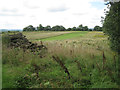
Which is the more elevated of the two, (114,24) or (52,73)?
(114,24)

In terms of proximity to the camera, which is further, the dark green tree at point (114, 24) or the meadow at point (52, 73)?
the dark green tree at point (114, 24)

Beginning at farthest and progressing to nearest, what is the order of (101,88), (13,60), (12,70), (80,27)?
(80,27)
(13,60)
(12,70)
(101,88)

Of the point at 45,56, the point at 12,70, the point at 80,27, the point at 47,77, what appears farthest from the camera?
the point at 80,27

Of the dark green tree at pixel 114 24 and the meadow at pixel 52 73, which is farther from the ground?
the dark green tree at pixel 114 24

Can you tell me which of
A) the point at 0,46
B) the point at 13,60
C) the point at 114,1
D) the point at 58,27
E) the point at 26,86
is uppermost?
the point at 58,27

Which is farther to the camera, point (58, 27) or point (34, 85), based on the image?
point (58, 27)

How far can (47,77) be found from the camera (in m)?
5.57

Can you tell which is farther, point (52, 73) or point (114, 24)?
point (114, 24)

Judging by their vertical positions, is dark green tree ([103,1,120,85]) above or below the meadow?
above

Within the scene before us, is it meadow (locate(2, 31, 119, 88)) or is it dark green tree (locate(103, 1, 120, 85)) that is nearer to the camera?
meadow (locate(2, 31, 119, 88))

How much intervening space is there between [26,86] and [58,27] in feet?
257

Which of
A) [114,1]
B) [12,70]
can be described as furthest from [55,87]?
[114,1]

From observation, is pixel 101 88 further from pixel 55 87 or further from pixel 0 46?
pixel 0 46

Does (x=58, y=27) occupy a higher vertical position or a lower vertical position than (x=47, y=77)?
higher
